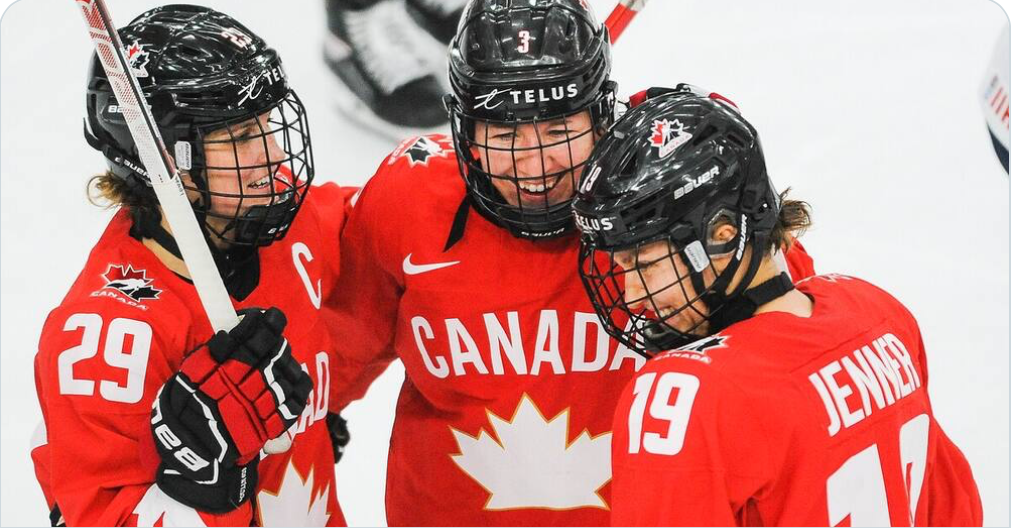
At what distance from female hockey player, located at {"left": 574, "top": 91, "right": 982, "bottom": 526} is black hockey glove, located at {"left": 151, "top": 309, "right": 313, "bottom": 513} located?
56 cm

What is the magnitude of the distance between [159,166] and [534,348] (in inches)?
32.5

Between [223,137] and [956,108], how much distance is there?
9.47 feet

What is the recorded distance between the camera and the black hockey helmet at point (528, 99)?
2.19m

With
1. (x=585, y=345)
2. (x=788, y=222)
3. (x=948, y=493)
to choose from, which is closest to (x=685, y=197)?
(x=788, y=222)

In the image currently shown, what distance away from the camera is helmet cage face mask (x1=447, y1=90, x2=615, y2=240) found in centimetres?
221

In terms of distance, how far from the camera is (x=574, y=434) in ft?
8.00

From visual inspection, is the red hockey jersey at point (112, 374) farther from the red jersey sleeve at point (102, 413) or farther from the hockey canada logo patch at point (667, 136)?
the hockey canada logo patch at point (667, 136)

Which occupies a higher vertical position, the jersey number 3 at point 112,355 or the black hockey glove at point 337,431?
the jersey number 3 at point 112,355

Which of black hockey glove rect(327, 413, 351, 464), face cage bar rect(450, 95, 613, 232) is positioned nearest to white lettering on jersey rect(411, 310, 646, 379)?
face cage bar rect(450, 95, 613, 232)

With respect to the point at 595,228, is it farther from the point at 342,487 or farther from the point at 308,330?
the point at 342,487

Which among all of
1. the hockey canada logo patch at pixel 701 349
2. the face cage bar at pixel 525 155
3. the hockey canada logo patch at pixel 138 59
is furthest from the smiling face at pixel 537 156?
the hockey canada logo patch at pixel 138 59

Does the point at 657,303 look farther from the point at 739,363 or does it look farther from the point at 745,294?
the point at 739,363

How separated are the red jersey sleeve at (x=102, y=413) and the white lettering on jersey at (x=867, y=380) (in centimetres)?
105

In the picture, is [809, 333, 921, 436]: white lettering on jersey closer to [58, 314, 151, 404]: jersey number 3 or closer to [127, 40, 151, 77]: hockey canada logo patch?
[58, 314, 151, 404]: jersey number 3
